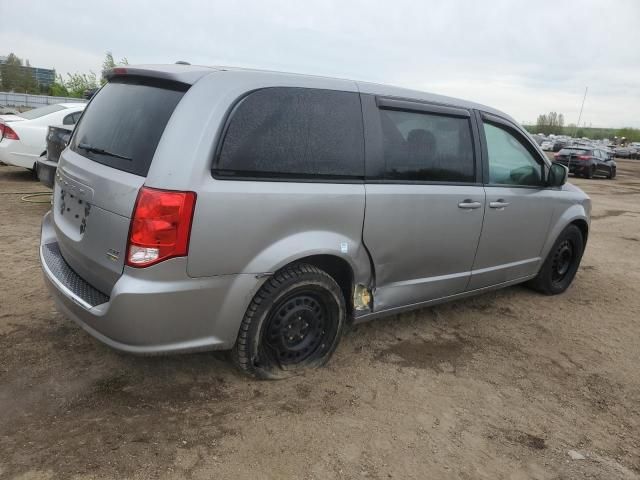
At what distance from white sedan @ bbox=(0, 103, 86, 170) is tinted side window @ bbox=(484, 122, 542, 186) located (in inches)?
268

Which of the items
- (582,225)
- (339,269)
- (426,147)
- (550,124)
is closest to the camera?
(339,269)

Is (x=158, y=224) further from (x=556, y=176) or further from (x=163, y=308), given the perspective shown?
(x=556, y=176)

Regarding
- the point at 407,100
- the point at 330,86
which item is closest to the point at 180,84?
the point at 330,86

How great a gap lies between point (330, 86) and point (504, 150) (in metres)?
1.81

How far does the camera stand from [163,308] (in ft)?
8.13

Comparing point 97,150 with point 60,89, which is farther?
point 60,89

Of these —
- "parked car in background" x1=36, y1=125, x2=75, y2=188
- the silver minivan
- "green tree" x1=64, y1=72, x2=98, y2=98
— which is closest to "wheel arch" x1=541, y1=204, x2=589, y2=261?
the silver minivan

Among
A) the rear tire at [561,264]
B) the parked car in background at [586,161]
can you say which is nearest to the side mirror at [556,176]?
the rear tire at [561,264]

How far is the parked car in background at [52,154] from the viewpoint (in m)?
5.30

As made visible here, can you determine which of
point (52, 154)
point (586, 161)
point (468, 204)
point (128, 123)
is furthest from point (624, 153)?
point (128, 123)

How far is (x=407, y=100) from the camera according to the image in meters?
3.41

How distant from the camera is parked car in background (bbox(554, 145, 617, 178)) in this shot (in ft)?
74.2

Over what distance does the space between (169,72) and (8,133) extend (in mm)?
6999

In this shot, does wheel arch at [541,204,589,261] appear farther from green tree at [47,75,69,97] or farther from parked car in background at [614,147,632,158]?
parked car in background at [614,147,632,158]
